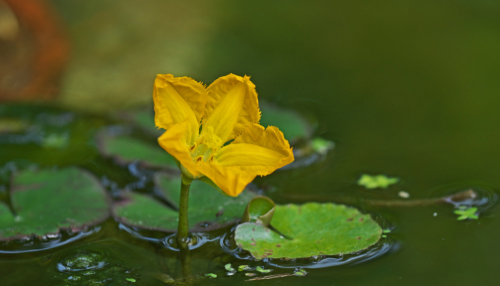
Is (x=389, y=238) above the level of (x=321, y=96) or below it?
below

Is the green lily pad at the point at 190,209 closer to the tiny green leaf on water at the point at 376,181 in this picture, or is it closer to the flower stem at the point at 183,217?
the flower stem at the point at 183,217

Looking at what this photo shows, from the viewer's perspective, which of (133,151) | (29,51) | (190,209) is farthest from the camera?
(29,51)

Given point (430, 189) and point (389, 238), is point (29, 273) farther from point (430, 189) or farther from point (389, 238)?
point (430, 189)

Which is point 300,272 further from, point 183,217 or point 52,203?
point 52,203

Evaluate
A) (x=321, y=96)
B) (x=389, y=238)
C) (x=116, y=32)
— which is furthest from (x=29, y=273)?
(x=116, y=32)

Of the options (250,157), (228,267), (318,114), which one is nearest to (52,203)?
(228,267)

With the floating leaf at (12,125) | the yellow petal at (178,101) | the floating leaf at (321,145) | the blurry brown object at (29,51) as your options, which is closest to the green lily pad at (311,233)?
the yellow petal at (178,101)
